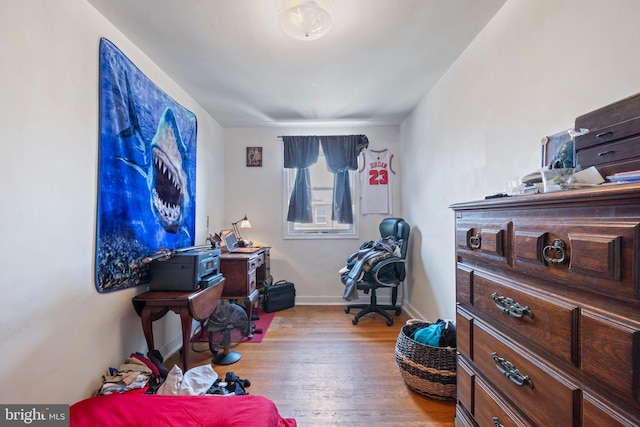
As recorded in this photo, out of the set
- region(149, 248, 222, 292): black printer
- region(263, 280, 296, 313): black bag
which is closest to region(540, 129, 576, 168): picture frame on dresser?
region(149, 248, 222, 292): black printer

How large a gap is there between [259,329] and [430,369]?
1.78 m

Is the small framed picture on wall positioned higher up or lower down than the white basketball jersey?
higher up

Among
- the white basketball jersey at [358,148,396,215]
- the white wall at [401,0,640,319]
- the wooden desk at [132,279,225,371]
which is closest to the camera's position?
the white wall at [401,0,640,319]

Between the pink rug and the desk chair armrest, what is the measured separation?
1.33m


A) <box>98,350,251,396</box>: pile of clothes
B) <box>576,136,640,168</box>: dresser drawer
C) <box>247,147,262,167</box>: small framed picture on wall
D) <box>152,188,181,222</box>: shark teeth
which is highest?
<box>247,147,262,167</box>: small framed picture on wall

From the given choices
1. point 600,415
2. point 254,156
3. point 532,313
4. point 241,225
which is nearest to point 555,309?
point 532,313

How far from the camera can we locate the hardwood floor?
1622 millimetres

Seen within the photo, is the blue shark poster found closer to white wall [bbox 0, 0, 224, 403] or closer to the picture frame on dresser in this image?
white wall [bbox 0, 0, 224, 403]

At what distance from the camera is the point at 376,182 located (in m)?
3.72

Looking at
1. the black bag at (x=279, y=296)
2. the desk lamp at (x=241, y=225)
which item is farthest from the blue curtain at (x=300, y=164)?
the black bag at (x=279, y=296)

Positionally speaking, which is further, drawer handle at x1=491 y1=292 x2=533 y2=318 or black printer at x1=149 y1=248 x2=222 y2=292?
black printer at x1=149 y1=248 x2=222 y2=292

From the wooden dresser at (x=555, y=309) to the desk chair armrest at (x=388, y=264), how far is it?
Answer: 1.73 m

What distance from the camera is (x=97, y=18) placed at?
5.32 feet

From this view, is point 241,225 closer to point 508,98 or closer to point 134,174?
point 134,174
